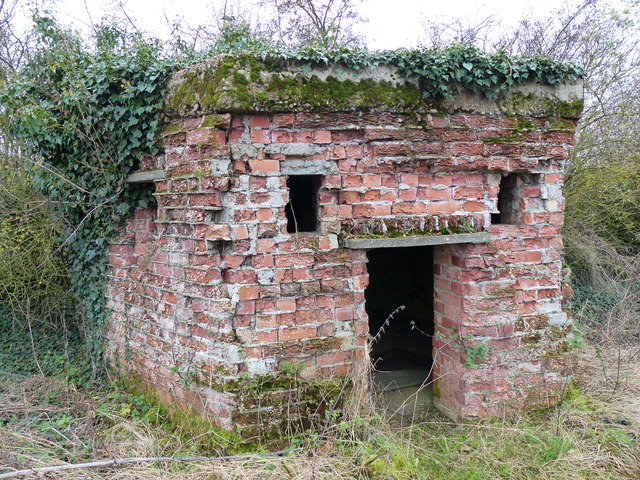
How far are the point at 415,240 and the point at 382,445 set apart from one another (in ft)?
4.81

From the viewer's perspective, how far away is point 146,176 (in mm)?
3957

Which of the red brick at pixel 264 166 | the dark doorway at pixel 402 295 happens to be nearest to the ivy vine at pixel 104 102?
the red brick at pixel 264 166

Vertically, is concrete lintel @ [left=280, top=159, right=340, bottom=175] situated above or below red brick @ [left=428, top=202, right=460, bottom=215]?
above

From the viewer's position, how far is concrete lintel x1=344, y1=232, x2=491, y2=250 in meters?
3.44

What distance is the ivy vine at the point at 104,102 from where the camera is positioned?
3.54 m

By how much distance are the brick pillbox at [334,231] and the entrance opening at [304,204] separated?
0.12 feet

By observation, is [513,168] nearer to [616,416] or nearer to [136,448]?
[616,416]

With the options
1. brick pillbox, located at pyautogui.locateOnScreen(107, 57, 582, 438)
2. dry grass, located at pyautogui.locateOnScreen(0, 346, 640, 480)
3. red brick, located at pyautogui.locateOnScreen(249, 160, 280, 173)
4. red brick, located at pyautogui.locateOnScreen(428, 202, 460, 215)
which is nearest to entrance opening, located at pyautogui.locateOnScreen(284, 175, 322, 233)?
brick pillbox, located at pyautogui.locateOnScreen(107, 57, 582, 438)

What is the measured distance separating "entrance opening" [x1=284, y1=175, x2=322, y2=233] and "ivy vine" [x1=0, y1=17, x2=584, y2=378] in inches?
36.7

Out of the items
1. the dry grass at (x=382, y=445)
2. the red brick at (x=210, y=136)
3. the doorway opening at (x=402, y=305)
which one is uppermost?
the red brick at (x=210, y=136)

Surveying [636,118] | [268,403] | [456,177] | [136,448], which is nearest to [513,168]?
[456,177]

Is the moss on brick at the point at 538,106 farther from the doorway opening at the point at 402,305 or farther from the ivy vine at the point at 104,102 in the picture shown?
the doorway opening at the point at 402,305

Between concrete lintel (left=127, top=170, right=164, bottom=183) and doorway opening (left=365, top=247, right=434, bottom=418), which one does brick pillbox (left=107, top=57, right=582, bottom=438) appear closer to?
concrete lintel (left=127, top=170, right=164, bottom=183)

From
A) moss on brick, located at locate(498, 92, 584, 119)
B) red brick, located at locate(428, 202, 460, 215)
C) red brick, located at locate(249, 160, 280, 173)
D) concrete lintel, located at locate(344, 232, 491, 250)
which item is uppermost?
moss on brick, located at locate(498, 92, 584, 119)
